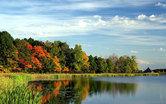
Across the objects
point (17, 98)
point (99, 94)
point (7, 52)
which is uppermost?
point (7, 52)

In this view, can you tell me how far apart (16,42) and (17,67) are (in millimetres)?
7705

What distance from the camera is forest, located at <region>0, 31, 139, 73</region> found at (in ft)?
190

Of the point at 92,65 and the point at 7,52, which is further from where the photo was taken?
the point at 92,65

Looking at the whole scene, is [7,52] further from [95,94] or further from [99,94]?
[99,94]

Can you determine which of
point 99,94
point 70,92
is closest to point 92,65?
point 70,92

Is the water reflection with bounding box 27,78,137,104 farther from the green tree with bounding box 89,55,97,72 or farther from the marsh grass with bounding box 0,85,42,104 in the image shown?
the green tree with bounding box 89,55,97,72

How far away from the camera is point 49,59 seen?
234 feet

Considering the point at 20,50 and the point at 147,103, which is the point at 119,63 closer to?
the point at 20,50

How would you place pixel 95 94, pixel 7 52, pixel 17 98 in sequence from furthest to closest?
pixel 7 52 → pixel 95 94 → pixel 17 98

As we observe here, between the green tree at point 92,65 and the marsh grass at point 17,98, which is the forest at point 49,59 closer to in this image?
the green tree at point 92,65

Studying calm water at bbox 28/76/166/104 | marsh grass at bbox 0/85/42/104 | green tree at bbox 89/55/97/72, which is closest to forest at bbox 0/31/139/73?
green tree at bbox 89/55/97/72

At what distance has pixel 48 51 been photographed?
257ft

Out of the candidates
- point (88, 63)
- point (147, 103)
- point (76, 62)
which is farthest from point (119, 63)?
point (147, 103)

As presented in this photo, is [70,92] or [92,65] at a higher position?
[92,65]
